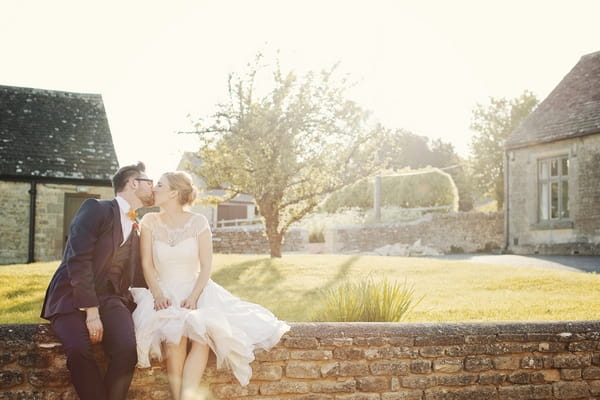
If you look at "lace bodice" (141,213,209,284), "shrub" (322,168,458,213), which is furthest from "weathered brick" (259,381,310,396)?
"shrub" (322,168,458,213)

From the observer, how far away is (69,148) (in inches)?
870

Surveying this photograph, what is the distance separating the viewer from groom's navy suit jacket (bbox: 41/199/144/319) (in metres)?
4.36

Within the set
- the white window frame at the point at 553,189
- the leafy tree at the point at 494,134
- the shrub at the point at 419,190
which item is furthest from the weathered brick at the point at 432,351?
the leafy tree at the point at 494,134

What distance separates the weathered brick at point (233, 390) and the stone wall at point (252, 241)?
21.0 meters

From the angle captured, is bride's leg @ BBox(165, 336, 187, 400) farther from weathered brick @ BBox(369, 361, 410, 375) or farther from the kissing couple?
weathered brick @ BBox(369, 361, 410, 375)

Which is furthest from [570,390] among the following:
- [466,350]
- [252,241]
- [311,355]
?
[252,241]

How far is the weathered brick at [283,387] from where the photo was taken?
5.11 meters

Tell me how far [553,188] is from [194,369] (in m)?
18.7

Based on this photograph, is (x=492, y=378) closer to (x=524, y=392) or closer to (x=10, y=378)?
(x=524, y=392)

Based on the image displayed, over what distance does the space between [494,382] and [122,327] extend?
11.4ft

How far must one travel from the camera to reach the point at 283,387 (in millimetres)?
5156

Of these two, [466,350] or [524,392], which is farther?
[524,392]

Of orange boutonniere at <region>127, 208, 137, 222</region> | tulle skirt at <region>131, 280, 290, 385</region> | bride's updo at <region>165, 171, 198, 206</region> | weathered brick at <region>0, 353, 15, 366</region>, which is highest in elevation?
bride's updo at <region>165, 171, 198, 206</region>

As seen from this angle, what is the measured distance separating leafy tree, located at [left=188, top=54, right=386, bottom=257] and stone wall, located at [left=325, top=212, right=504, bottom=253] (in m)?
6.90
